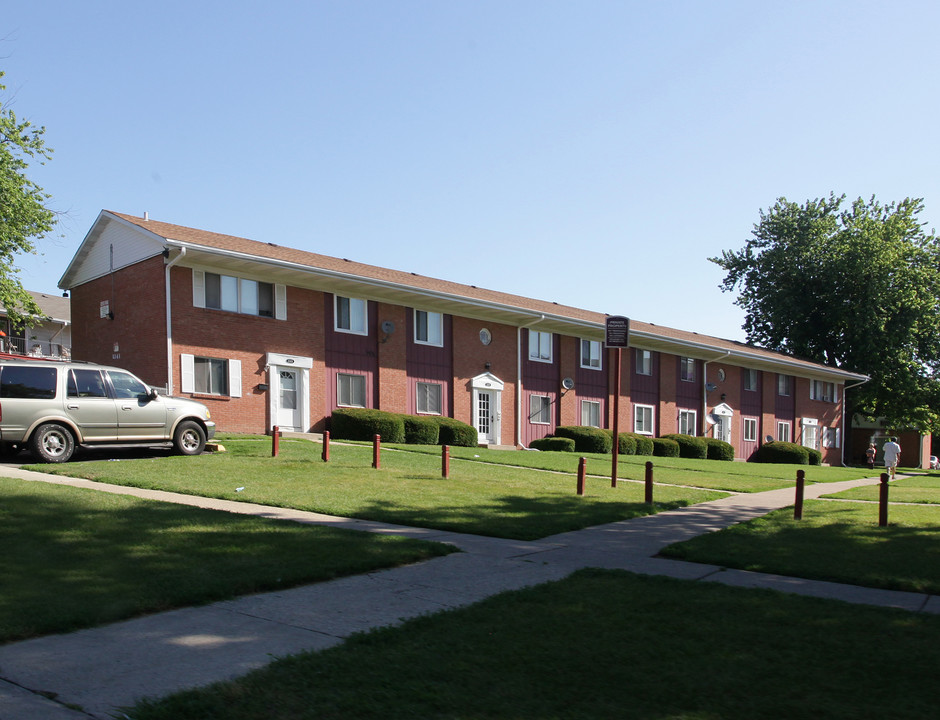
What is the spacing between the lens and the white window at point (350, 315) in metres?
26.6

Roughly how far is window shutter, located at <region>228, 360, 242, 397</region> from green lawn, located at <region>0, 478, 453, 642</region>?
43.8ft

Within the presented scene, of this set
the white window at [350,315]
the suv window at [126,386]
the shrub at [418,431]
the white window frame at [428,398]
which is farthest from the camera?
the white window frame at [428,398]

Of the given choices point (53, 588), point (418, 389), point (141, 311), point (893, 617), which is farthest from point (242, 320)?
point (893, 617)

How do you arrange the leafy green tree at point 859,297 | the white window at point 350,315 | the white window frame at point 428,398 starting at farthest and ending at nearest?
the leafy green tree at point 859,297, the white window frame at point 428,398, the white window at point 350,315

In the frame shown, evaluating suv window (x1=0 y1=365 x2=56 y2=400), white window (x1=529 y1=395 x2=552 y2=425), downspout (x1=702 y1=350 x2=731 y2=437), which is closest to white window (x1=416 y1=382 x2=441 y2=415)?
white window (x1=529 y1=395 x2=552 y2=425)

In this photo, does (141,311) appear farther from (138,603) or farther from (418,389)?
(138,603)

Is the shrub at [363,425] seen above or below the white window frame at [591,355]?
below

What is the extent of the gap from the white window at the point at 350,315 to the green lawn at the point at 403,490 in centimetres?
928

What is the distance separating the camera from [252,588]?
6.48 m

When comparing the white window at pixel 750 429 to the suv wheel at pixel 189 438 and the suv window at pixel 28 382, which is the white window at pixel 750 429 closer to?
the suv wheel at pixel 189 438

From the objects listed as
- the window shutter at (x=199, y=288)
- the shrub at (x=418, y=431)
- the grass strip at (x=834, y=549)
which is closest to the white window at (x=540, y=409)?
the shrub at (x=418, y=431)

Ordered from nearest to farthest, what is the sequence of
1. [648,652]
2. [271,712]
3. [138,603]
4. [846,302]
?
1. [271,712]
2. [648,652]
3. [138,603]
4. [846,302]

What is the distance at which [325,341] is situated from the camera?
26109mm

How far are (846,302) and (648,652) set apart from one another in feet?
181
